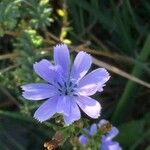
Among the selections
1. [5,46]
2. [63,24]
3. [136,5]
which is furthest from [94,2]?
[5,46]

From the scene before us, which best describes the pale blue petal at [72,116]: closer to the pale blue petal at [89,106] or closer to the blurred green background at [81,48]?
the pale blue petal at [89,106]

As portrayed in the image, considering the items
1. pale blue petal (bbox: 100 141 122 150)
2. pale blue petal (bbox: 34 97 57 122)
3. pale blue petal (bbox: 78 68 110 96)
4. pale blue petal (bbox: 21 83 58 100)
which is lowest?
pale blue petal (bbox: 100 141 122 150)

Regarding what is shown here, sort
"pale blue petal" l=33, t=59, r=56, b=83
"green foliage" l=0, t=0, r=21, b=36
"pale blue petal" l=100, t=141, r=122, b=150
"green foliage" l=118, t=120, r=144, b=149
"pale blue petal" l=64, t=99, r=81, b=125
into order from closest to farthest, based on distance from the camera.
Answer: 1. "pale blue petal" l=64, t=99, r=81, b=125
2. "pale blue petal" l=33, t=59, r=56, b=83
3. "green foliage" l=0, t=0, r=21, b=36
4. "pale blue petal" l=100, t=141, r=122, b=150
5. "green foliage" l=118, t=120, r=144, b=149

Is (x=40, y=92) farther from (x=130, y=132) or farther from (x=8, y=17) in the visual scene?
(x=130, y=132)

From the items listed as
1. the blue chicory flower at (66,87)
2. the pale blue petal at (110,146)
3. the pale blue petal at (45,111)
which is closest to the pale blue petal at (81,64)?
the blue chicory flower at (66,87)

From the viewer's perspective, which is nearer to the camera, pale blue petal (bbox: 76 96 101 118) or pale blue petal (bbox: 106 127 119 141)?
pale blue petal (bbox: 76 96 101 118)

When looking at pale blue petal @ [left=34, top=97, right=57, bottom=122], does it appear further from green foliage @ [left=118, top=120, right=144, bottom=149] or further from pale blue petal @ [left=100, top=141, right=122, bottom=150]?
green foliage @ [left=118, top=120, right=144, bottom=149]

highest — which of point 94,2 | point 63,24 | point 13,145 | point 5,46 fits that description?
point 94,2

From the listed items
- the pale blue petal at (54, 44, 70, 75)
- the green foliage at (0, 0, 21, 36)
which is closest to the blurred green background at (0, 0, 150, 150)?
the green foliage at (0, 0, 21, 36)
